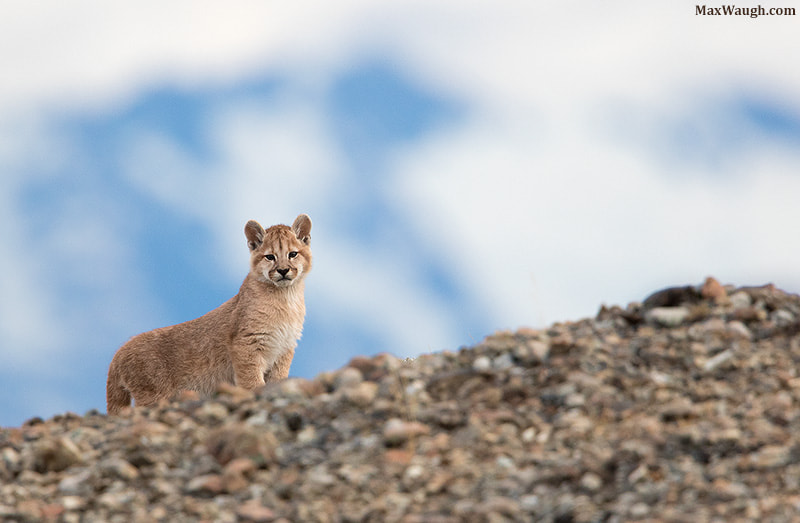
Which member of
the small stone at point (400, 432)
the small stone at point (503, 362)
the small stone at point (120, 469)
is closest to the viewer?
the small stone at point (400, 432)

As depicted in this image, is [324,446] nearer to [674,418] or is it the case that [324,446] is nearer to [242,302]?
[674,418]

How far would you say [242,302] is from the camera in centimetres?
1534

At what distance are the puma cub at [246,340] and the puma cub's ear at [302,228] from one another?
17mm

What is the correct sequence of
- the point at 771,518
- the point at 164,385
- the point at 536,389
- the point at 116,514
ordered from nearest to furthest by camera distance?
the point at 771,518 < the point at 116,514 < the point at 536,389 < the point at 164,385

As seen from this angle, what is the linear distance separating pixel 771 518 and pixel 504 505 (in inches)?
78.1

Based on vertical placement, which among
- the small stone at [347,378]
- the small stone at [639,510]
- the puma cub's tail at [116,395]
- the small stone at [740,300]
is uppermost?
the puma cub's tail at [116,395]

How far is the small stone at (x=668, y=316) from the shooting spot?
10094 millimetres

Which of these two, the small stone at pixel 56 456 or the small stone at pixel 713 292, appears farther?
the small stone at pixel 713 292

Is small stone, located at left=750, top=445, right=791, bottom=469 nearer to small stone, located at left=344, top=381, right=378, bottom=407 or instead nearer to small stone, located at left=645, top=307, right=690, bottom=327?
small stone, located at left=645, top=307, right=690, bottom=327

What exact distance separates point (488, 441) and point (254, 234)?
8184 mm

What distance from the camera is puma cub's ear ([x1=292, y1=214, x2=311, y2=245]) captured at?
15.0m

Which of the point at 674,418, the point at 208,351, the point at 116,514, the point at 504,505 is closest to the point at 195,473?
the point at 116,514

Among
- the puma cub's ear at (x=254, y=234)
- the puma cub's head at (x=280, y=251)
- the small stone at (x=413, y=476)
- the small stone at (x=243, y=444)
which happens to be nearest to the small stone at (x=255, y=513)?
the small stone at (x=243, y=444)

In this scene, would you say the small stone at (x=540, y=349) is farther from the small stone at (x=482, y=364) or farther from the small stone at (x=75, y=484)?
the small stone at (x=75, y=484)
